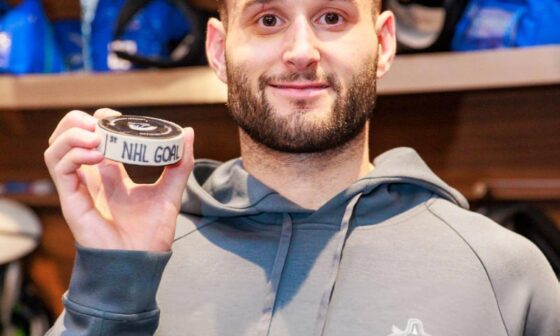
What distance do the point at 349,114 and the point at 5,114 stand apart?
1496 mm

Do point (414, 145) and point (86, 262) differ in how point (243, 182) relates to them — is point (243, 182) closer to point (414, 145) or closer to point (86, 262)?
point (86, 262)

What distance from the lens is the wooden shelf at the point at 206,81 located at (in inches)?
69.7

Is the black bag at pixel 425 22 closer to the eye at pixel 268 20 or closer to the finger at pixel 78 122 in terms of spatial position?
the eye at pixel 268 20

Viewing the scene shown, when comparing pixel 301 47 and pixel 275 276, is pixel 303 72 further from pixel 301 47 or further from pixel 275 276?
pixel 275 276

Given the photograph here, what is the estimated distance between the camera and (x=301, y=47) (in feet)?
4.19

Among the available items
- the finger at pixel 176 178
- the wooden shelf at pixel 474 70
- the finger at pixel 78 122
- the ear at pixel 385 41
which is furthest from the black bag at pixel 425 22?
the finger at pixel 78 122

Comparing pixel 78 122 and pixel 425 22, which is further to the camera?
pixel 425 22

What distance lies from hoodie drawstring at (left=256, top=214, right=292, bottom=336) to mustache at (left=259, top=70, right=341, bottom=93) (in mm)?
212

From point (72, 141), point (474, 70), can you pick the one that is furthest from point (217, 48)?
point (474, 70)

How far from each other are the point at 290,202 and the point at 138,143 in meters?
0.34

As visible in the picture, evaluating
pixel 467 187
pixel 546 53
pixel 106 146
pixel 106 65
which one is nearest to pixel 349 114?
pixel 106 146

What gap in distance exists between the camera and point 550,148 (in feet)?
6.70

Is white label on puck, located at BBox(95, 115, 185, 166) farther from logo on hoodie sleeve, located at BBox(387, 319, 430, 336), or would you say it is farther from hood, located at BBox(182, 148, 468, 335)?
logo on hoodie sleeve, located at BBox(387, 319, 430, 336)

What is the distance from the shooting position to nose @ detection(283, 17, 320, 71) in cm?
128
